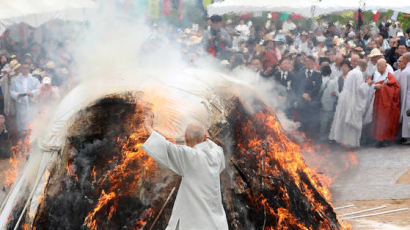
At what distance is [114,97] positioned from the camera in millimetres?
6020

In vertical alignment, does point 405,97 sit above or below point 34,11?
below

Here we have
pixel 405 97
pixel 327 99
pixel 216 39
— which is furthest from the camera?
pixel 216 39

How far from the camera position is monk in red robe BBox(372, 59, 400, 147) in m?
11.3

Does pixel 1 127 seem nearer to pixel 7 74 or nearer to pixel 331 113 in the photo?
pixel 7 74

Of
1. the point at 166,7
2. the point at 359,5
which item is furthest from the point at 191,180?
the point at 359,5

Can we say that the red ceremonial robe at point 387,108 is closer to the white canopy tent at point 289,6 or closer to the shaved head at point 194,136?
the shaved head at point 194,136

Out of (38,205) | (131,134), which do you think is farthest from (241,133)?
(38,205)

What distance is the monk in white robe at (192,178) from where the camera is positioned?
15.2ft

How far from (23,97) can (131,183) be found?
20.8 feet

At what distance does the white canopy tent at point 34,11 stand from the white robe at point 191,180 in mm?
8081

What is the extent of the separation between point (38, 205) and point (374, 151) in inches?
303

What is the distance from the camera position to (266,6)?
2114 cm

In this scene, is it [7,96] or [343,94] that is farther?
[343,94]

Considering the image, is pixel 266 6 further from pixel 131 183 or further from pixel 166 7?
pixel 131 183
